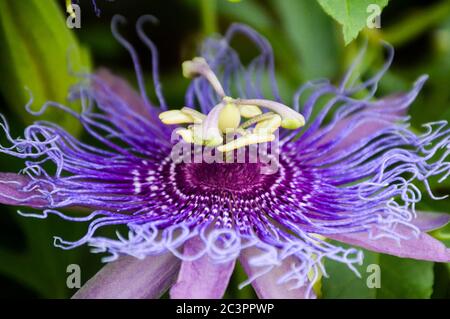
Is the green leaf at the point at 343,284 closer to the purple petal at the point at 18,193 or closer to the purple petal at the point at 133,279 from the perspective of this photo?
the purple petal at the point at 133,279

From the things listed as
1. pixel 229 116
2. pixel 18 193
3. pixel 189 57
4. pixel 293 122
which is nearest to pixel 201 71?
pixel 229 116

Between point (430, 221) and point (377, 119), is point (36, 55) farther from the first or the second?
point (430, 221)

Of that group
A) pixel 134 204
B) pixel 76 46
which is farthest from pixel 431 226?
pixel 76 46

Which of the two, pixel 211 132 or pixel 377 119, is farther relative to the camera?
pixel 377 119

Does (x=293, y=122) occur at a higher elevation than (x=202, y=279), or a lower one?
higher

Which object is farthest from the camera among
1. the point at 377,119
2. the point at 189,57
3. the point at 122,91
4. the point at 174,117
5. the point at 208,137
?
the point at 189,57
